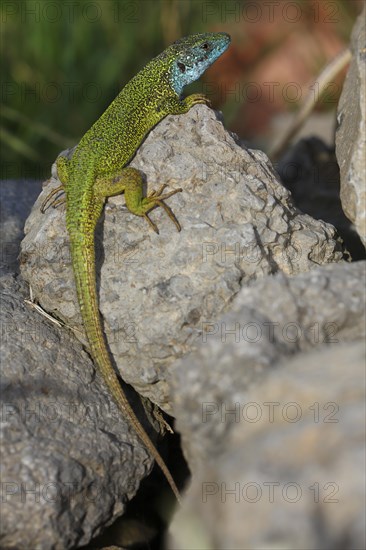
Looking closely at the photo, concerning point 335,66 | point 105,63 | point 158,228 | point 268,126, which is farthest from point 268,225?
point 268,126

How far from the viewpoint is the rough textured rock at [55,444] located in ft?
9.50

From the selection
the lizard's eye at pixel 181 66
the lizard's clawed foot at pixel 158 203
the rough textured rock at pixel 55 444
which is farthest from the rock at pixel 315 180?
the rough textured rock at pixel 55 444

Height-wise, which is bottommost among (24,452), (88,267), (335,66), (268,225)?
(24,452)

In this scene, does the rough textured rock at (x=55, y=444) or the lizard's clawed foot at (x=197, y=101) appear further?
the lizard's clawed foot at (x=197, y=101)

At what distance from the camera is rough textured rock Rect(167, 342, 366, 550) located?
7.45 ft

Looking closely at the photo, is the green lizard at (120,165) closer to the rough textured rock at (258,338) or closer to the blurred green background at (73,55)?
the rough textured rock at (258,338)

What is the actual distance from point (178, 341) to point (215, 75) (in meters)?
6.26

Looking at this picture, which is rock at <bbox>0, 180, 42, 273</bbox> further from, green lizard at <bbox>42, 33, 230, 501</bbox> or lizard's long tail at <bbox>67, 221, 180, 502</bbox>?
lizard's long tail at <bbox>67, 221, 180, 502</bbox>

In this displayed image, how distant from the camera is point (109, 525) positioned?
319cm

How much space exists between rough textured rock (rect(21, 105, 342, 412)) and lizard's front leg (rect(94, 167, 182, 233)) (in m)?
0.05

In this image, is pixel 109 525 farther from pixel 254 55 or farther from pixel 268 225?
pixel 254 55

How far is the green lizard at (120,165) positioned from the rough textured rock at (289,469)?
78 centimetres

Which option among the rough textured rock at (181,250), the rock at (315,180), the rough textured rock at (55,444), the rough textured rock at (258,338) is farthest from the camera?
the rock at (315,180)

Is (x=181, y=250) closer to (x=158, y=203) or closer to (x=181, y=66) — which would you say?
(x=158, y=203)
